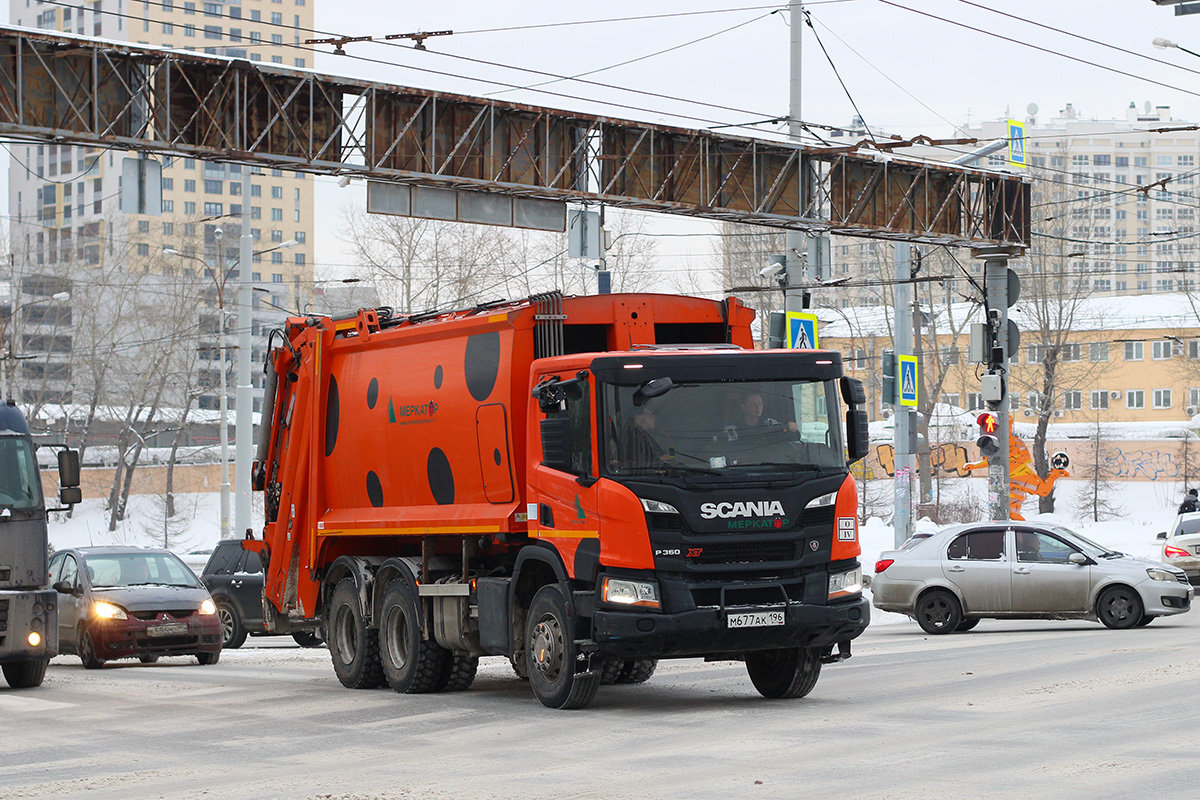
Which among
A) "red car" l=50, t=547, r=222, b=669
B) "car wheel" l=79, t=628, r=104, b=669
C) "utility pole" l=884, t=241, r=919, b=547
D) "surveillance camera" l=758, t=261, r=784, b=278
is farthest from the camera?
"utility pole" l=884, t=241, r=919, b=547

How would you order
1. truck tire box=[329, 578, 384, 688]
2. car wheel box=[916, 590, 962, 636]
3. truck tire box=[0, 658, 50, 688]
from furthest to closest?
car wheel box=[916, 590, 962, 636] → truck tire box=[0, 658, 50, 688] → truck tire box=[329, 578, 384, 688]

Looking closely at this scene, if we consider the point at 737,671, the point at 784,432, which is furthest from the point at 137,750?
the point at 737,671

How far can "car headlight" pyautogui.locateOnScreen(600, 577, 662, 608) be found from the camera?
1163 centimetres

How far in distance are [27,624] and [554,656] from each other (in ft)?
20.6

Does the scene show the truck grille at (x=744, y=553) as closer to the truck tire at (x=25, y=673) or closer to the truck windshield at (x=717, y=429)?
the truck windshield at (x=717, y=429)

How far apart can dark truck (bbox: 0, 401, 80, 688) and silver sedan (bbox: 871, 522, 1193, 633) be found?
36.3 ft

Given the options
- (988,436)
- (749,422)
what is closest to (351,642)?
(749,422)

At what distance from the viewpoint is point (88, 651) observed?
19.5 metres

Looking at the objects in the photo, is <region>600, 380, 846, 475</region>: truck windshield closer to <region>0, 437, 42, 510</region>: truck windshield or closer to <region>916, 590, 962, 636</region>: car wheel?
<region>0, 437, 42, 510</region>: truck windshield

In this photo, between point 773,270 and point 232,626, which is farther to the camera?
point 773,270

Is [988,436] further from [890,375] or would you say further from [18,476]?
[18,476]

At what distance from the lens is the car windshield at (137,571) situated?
65.9ft

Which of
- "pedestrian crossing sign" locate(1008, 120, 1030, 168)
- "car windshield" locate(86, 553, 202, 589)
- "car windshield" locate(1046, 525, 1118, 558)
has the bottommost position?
"car windshield" locate(86, 553, 202, 589)

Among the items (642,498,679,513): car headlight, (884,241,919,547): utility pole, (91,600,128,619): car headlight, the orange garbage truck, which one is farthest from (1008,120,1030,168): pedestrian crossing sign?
(642,498,679,513): car headlight
